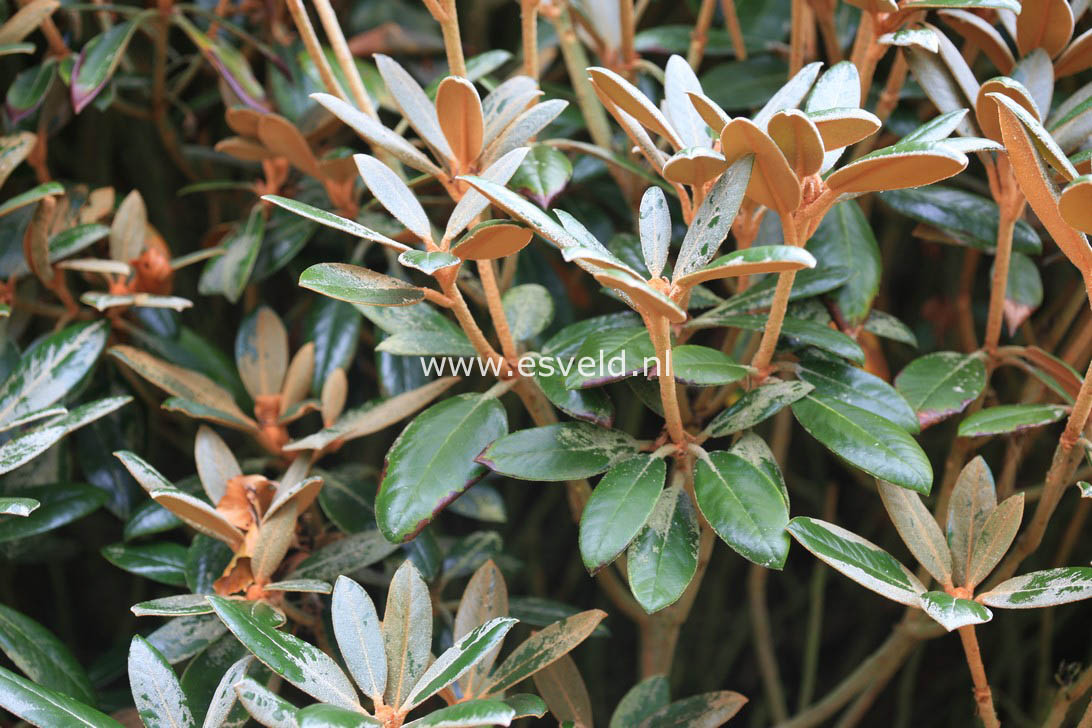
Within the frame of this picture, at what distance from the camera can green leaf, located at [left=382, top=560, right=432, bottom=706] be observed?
533mm

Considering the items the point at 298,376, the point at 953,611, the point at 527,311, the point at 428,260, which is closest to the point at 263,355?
the point at 298,376

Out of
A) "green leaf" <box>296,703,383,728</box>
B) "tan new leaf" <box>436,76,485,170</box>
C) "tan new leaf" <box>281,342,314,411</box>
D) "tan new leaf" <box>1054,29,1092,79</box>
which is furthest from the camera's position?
"tan new leaf" <box>281,342,314,411</box>

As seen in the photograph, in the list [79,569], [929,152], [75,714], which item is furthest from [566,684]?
[79,569]

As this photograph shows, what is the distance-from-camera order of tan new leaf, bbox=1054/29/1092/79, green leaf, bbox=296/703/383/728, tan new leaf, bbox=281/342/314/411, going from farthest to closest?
tan new leaf, bbox=281/342/314/411
tan new leaf, bbox=1054/29/1092/79
green leaf, bbox=296/703/383/728

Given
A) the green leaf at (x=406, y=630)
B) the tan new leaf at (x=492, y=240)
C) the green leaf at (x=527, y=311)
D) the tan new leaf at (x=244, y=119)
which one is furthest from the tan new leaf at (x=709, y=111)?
the tan new leaf at (x=244, y=119)

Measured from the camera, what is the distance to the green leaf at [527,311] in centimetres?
66

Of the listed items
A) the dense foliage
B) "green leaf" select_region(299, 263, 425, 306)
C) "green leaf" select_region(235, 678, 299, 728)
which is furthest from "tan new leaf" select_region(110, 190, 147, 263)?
"green leaf" select_region(235, 678, 299, 728)

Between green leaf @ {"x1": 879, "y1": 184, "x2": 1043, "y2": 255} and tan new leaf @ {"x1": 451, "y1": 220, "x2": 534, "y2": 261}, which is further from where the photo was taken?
green leaf @ {"x1": 879, "y1": 184, "x2": 1043, "y2": 255}

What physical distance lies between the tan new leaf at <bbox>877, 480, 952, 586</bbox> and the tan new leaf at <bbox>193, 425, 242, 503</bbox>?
18.1 inches

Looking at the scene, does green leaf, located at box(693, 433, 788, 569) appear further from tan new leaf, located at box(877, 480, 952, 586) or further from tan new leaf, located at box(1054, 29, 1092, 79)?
tan new leaf, located at box(1054, 29, 1092, 79)

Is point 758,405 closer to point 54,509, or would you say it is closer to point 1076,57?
point 1076,57

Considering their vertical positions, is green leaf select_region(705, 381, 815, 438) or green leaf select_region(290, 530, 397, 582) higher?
green leaf select_region(705, 381, 815, 438)

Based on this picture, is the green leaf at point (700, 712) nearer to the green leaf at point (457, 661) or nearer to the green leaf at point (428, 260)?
the green leaf at point (457, 661)

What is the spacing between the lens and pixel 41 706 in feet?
1.68
